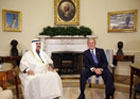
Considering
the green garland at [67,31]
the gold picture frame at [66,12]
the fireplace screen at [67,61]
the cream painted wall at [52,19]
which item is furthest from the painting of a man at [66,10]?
the fireplace screen at [67,61]

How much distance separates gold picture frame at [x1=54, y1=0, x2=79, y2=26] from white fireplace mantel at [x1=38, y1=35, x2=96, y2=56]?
531 millimetres

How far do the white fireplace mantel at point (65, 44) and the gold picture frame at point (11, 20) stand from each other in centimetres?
101

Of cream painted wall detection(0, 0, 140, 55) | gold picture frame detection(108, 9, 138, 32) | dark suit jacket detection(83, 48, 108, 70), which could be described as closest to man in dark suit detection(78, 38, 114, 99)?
dark suit jacket detection(83, 48, 108, 70)

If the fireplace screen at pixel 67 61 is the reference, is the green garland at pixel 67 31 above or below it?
above

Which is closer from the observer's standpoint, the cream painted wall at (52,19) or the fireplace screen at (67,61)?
the fireplace screen at (67,61)

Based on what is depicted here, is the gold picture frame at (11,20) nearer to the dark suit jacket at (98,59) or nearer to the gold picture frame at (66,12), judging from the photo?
the gold picture frame at (66,12)

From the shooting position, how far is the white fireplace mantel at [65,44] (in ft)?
14.0

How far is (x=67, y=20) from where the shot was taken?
4.41 m

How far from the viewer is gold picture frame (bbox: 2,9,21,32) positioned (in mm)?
4102

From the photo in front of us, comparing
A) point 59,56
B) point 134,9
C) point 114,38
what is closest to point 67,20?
point 59,56

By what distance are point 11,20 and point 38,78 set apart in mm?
2628

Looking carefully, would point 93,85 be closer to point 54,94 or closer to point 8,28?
point 54,94

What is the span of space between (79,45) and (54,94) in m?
2.18

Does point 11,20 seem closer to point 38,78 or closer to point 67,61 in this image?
point 67,61
